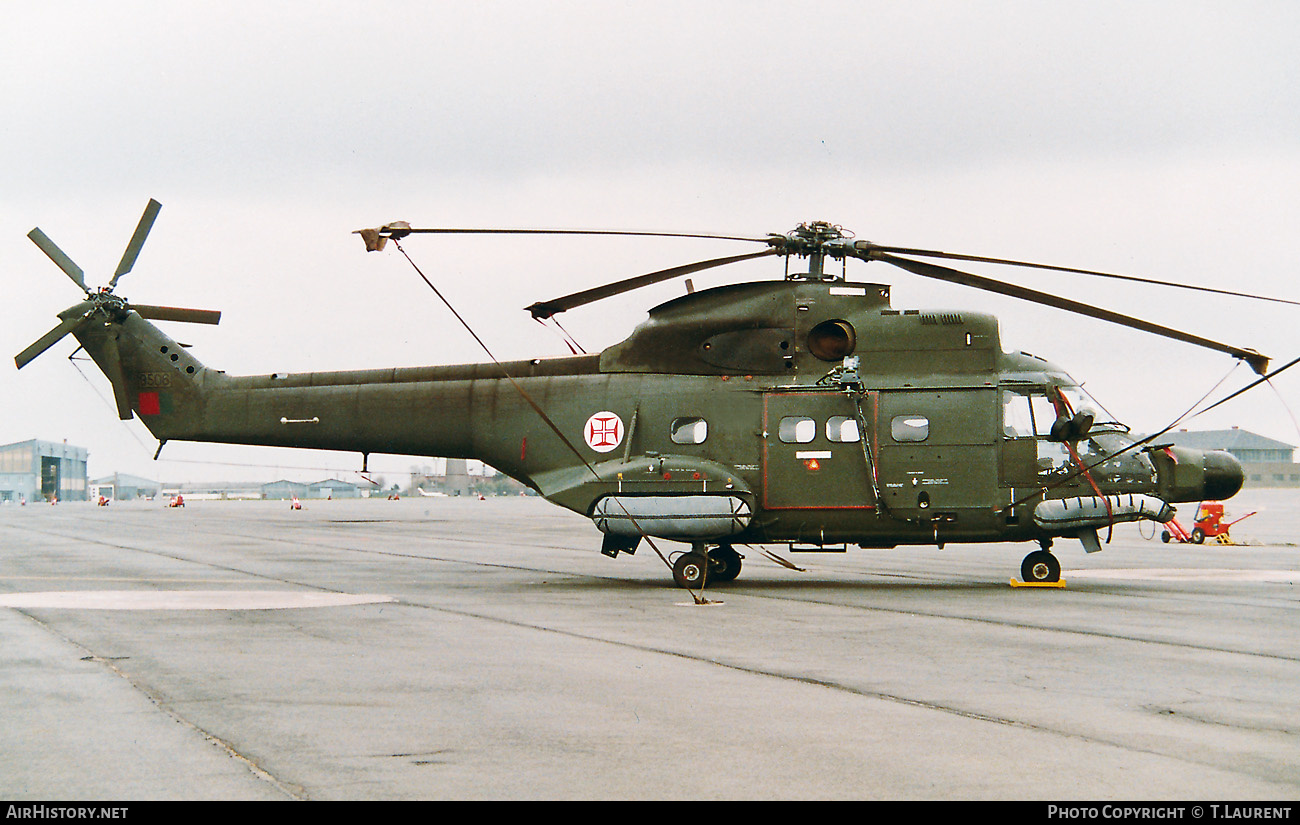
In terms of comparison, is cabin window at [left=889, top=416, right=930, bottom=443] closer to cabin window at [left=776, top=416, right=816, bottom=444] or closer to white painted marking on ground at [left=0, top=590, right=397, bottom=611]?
cabin window at [left=776, top=416, right=816, bottom=444]

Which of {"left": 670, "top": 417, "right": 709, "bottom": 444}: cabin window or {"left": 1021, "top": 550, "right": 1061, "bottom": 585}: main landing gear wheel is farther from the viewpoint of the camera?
{"left": 670, "top": 417, "right": 709, "bottom": 444}: cabin window

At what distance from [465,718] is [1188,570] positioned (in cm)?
1836

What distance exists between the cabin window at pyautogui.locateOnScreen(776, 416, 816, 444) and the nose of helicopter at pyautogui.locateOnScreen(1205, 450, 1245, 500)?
20.6 feet

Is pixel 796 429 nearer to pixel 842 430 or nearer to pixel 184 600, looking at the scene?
pixel 842 430

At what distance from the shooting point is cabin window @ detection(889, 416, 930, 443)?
57.0ft

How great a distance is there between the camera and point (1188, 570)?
21.6 m

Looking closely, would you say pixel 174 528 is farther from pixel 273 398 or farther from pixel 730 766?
pixel 730 766

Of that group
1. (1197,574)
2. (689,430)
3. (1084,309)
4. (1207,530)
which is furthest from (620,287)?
(1207,530)

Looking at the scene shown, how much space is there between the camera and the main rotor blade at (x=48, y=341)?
20.8 metres

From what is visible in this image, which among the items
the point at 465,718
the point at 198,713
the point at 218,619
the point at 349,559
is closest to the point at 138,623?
the point at 218,619

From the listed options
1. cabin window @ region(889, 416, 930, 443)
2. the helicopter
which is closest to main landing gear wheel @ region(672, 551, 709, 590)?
the helicopter

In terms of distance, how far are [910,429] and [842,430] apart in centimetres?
105

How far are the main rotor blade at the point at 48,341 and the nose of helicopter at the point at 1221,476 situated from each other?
20.0 meters
